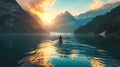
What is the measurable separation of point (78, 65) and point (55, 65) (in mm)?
5723

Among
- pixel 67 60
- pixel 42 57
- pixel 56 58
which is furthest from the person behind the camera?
pixel 42 57

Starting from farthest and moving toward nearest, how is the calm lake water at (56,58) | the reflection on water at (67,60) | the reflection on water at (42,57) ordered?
the reflection on water at (42,57), the calm lake water at (56,58), the reflection on water at (67,60)

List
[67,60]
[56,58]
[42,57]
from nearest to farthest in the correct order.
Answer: [67,60]
[56,58]
[42,57]

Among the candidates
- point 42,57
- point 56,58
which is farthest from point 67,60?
point 42,57

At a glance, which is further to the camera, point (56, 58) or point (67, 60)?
point (56, 58)

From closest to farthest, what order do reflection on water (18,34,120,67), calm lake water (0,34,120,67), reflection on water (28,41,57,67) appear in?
reflection on water (18,34,120,67) → calm lake water (0,34,120,67) → reflection on water (28,41,57,67)

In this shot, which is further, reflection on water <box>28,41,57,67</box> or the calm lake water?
reflection on water <box>28,41,57,67</box>

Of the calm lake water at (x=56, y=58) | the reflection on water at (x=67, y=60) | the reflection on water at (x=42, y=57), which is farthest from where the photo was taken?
the reflection on water at (x=42, y=57)

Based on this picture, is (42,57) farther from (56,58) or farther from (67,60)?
(67,60)

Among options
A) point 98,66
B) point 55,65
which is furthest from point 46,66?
point 98,66

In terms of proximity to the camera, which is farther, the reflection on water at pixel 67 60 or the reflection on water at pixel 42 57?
the reflection on water at pixel 42 57

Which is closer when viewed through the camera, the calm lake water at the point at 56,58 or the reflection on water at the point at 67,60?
the reflection on water at the point at 67,60

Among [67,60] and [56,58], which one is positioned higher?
[56,58]

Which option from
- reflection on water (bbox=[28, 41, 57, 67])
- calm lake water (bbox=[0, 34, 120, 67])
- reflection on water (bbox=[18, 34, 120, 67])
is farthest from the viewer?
reflection on water (bbox=[28, 41, 57, 67])
